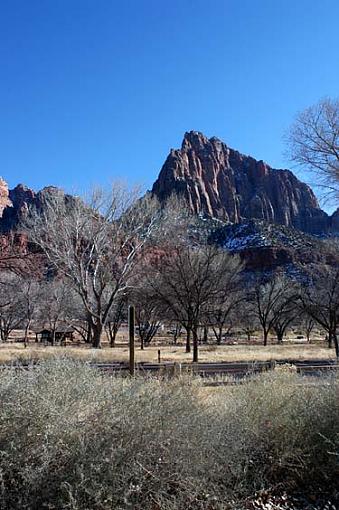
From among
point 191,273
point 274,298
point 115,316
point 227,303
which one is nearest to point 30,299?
point 115,316

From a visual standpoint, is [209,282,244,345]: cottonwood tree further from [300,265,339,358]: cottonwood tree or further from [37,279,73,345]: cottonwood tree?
[37,279,73,345]: cottonwood tree

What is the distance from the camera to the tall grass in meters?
4.40

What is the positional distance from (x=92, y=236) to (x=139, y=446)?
82.1 feet

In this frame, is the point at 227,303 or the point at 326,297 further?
the point at 227,303

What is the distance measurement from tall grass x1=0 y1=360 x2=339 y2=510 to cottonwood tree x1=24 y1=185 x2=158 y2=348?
22.6m

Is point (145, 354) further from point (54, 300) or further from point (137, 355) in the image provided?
point (54, 300)

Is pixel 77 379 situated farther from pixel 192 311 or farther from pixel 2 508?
pixel 192 311

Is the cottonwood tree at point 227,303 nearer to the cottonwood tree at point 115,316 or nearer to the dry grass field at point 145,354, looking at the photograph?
the dry grass field at point 145,354

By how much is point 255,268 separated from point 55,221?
5920cm

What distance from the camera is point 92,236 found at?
2925 cm

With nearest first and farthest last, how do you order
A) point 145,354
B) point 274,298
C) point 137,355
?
point 137,355, point 145,354, point 274,298

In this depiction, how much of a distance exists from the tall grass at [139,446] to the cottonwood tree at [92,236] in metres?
22.6

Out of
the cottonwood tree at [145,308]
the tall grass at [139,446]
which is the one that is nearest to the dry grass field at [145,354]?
the cottonwood tree at [145,308]

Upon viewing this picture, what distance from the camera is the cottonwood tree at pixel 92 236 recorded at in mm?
28328
